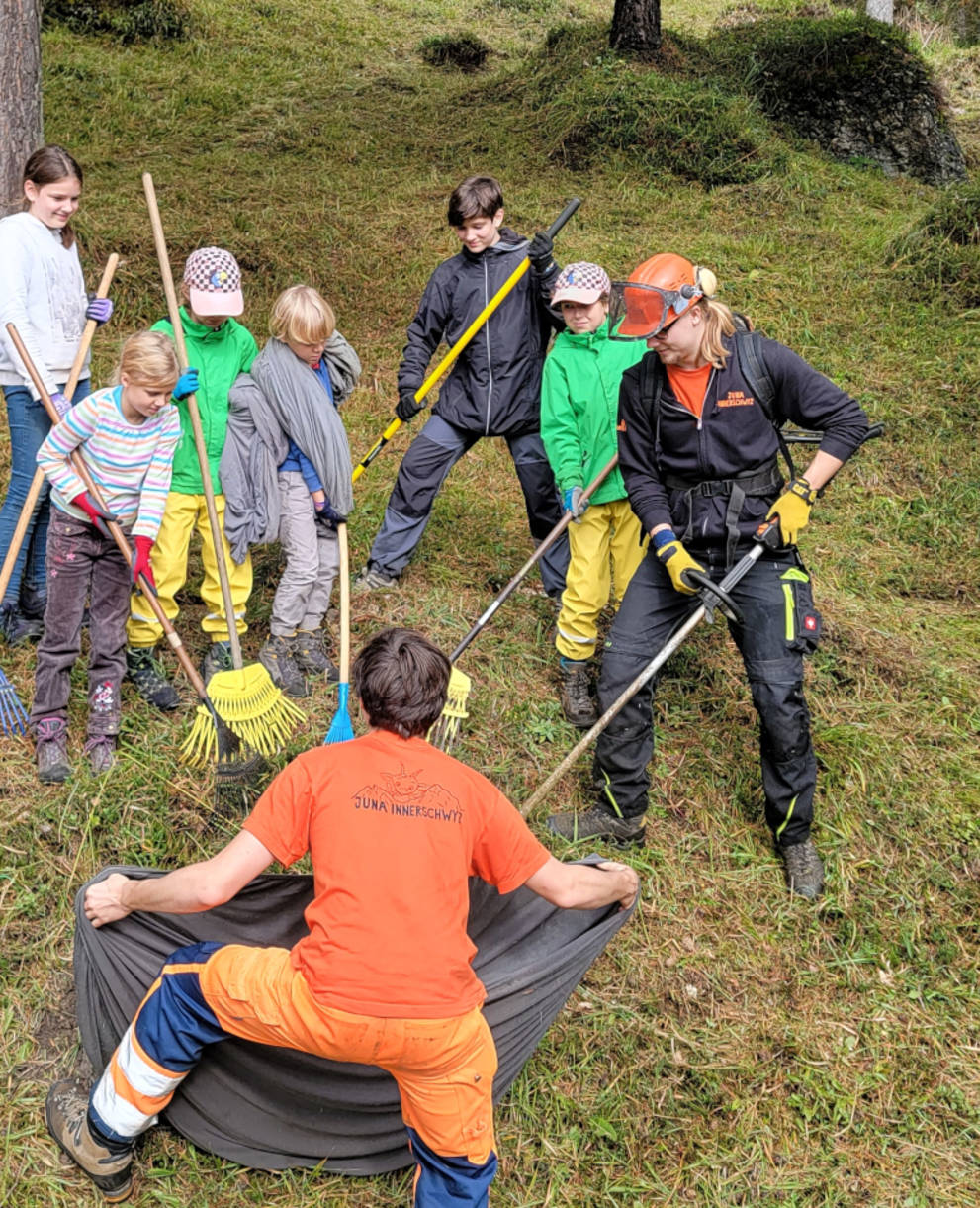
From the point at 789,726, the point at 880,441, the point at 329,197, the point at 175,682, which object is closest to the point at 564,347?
the point at 789,726

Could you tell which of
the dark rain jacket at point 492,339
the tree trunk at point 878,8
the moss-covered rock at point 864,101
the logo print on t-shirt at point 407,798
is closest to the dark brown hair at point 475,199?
the dark rain jacket at point 492,339

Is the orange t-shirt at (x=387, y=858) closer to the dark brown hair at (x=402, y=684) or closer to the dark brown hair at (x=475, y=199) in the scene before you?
the dark brown hair at (x=402, y=684)

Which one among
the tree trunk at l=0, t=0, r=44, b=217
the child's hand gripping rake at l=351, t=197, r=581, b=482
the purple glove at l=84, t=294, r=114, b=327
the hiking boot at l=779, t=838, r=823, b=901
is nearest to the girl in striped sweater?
the purple glove at l=84, t=294, r=114, b=327

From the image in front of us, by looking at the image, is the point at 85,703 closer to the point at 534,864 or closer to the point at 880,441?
the point at 534,864

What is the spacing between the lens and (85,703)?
4.61 m

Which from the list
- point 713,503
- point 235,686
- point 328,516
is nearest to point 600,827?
point 713,503

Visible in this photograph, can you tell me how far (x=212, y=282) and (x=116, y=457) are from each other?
78 centimetres

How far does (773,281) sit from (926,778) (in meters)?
5.09

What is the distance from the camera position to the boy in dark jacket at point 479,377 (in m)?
5.17

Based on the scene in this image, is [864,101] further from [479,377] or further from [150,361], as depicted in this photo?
[150,361]

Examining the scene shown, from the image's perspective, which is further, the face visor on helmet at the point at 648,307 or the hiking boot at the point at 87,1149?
the face visor on helmet at the point at 648,307

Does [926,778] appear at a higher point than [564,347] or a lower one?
lower

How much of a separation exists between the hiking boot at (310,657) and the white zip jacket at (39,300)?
1.45 m

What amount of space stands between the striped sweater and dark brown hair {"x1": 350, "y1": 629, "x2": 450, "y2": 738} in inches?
65.1
